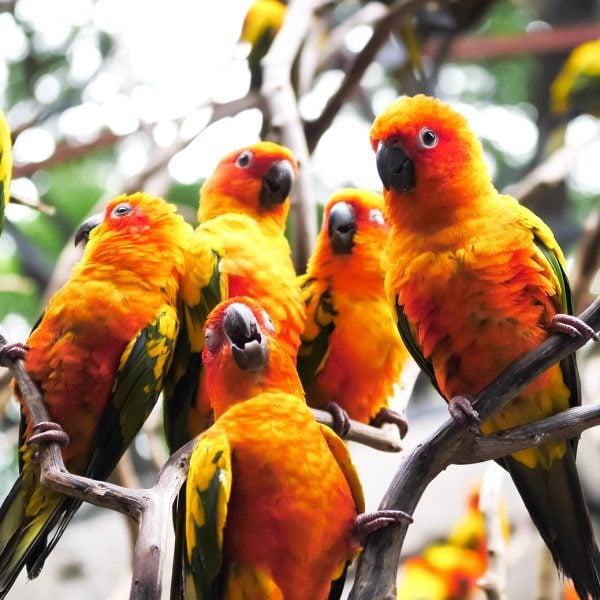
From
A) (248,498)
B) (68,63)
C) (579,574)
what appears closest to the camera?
(248,498)

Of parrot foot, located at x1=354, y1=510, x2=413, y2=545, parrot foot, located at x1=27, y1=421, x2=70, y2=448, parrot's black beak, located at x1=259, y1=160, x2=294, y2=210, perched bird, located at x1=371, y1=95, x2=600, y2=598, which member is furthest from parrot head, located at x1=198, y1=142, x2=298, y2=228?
parrot foot, located at x1=354, y1=510, x2=413, y2=545

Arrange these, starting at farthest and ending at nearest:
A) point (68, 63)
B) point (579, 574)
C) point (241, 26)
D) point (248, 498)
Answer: point (68, 63), point (241, 26), point (579, 574), point (248, 498)

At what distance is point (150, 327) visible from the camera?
1.40 m

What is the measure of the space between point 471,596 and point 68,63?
3176 mm

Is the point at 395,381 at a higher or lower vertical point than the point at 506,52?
lower

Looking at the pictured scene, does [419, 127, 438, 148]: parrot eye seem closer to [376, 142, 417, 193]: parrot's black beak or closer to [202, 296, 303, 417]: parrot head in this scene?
[376, 142, 417, 193]: parrot's black beak

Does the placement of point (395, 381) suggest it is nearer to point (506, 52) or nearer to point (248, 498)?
point (248, 498)

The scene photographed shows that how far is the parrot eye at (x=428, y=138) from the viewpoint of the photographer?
53.8 inches

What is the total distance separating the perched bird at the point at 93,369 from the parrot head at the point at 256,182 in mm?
411

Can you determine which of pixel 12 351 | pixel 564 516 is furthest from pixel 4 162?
pixel 564 516

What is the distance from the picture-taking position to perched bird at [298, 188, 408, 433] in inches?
71.3

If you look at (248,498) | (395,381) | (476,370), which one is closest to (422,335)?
(476,370)

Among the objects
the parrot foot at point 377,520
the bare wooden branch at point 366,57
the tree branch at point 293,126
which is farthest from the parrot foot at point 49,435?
the bare wooden branch at point 366,57

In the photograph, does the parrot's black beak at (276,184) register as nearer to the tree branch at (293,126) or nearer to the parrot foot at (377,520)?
the tree branch at (293,126)
